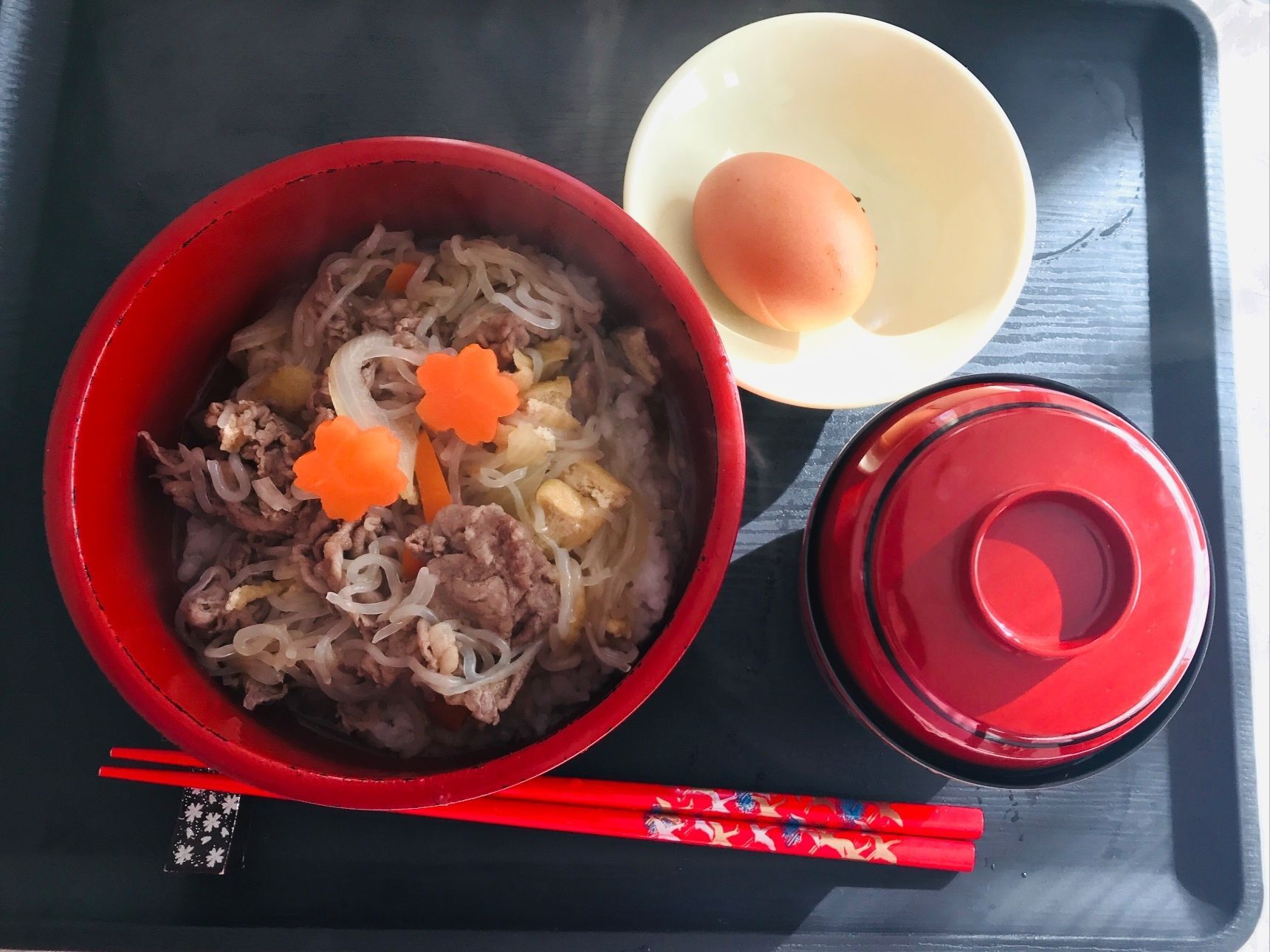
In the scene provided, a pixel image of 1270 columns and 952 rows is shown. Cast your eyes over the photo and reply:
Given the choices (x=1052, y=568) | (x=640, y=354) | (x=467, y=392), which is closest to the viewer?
(x=1052, y=568)

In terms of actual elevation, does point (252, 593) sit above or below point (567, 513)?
below

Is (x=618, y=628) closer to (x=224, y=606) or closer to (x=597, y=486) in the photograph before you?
(x=597, y=486)

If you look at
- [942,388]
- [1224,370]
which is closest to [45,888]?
[942,388]

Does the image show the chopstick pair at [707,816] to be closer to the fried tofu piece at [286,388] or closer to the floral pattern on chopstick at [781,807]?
the floral pattern on chopstick at [781,807]

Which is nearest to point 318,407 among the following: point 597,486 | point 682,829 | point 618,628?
point 597,486

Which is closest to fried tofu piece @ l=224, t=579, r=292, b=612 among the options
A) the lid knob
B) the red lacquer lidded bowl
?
the red lacquer lidded bowl

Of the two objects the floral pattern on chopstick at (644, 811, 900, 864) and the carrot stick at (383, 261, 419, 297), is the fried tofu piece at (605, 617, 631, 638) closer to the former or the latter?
the floral pattern on chopstick at (644, 811, 900, 864)

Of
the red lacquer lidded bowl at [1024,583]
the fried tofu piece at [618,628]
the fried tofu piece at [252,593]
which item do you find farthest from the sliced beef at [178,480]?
the red lacquer lidded bowl at [1024,583]

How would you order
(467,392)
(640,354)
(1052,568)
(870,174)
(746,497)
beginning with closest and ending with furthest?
(1052,568) < (467,392) < (640,354) < (746,497) < (870,174)
